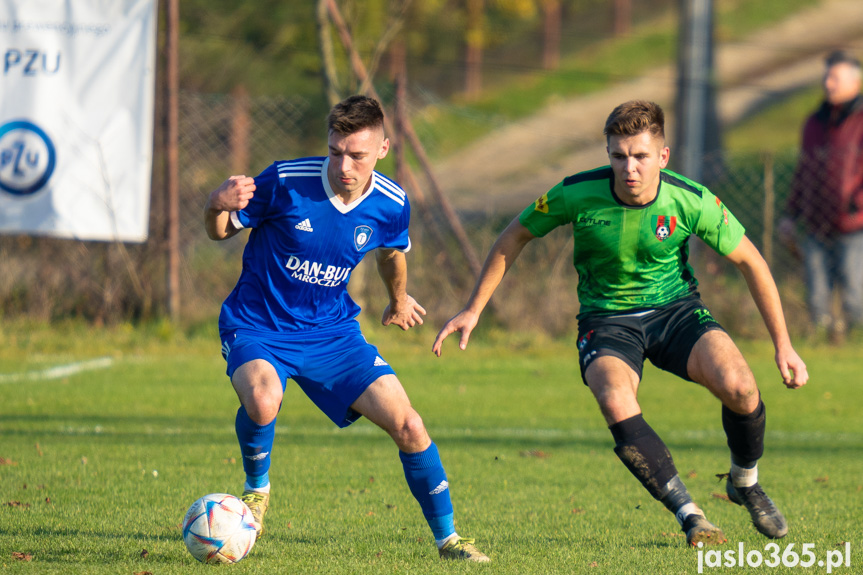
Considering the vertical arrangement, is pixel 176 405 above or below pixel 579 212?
below

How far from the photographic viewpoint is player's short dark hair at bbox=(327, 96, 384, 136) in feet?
14.0

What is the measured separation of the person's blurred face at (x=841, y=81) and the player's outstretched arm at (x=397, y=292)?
21.3 ft

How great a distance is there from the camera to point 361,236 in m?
4.63

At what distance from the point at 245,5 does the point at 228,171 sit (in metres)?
11.5

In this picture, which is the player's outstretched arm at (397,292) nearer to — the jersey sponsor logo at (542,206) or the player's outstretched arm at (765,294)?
the jersey sponsor logo at (542,206)

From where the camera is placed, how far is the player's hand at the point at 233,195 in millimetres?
4215

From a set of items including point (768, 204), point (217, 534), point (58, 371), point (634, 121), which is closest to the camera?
point (217, 534)

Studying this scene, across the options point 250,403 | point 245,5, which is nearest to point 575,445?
point 250,403

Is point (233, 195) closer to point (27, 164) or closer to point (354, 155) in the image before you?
point (354, 155)

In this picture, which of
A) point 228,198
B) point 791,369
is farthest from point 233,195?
point 791,369

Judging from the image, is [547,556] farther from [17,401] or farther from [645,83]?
[645,83]

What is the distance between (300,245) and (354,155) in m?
0.50

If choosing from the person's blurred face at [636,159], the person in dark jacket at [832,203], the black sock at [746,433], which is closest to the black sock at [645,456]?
the black sock at [746,433]

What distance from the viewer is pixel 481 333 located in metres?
11.0
